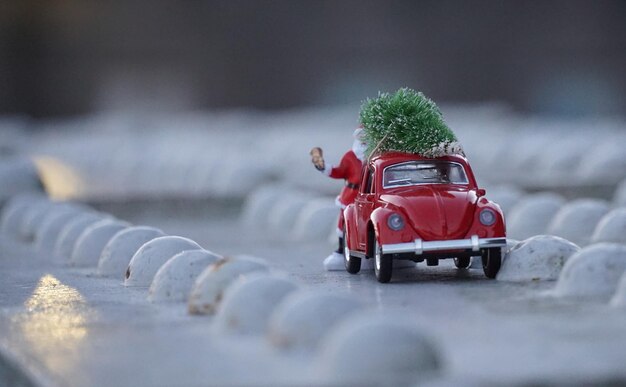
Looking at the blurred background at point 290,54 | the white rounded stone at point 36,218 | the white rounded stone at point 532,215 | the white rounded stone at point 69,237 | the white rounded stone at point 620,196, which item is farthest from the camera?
the blurred background at point 290,54

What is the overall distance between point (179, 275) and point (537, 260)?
2.64 m

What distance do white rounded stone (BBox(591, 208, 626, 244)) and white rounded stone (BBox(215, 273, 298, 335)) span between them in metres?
6.40

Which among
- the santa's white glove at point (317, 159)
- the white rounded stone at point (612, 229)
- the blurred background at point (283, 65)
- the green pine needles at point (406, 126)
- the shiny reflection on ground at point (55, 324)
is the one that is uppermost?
the blurred background at point (283, 65)

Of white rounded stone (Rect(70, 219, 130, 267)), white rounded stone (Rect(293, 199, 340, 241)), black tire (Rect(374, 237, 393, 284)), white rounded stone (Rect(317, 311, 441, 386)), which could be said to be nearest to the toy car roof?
black tire (Rect(374, 237, 393, 284))

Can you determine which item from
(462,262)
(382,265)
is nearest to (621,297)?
(382,265)

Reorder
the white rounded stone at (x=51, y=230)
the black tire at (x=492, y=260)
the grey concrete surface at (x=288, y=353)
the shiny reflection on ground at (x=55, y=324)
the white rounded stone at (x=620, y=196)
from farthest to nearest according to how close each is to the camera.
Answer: the white rounded stone at (x=620, y=196) → the white rounded stone at (x=51, y=230) → the black tire at (x=492, y=260) → the shiny reflection on ground at (x=55, y=324) → the grey concrete surface at (x=288, y=353)

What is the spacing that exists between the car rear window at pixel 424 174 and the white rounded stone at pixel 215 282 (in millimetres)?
2015

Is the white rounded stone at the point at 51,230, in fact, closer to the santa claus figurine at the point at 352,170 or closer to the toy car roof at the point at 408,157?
the santa claus figurine at the point at 352,170

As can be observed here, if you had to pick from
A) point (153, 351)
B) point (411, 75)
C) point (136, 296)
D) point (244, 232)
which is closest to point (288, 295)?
point (153, 351)

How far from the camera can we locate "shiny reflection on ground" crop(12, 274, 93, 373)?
28.9 ft

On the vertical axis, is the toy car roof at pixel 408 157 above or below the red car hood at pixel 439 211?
above

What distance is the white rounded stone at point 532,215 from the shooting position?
1784cm

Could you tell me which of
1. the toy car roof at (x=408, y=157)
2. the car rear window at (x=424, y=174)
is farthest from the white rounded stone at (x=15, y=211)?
the car rear window at (x=424, y=174)

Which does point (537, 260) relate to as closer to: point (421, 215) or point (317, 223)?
point (421, 215)
